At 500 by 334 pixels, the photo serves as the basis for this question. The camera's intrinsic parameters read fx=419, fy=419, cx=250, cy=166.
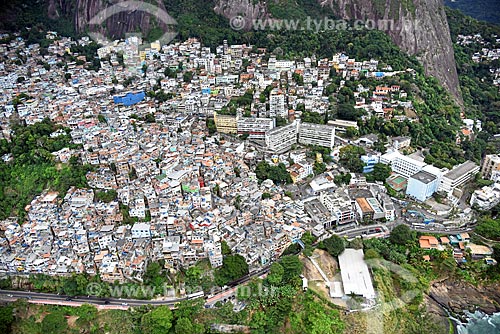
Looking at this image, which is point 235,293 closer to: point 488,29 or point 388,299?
point 388,299

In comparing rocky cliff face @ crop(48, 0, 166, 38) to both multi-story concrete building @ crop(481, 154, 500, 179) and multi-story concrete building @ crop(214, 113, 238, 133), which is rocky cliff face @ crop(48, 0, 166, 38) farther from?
multi-story concrete building @ crop(481, 154, 500, 179)

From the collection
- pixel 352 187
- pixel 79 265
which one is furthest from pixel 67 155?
pixel 352 187

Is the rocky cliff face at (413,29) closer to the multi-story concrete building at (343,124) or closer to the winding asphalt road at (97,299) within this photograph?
the multi-story concrete building at (343,124)

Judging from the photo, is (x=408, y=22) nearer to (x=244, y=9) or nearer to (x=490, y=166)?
(x=244, y=9)

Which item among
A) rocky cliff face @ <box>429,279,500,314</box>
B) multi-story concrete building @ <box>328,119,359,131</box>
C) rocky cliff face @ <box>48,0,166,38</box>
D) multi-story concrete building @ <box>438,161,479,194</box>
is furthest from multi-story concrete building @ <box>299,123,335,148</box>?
rocky cliff face @ <box>48,0,166,38</box>

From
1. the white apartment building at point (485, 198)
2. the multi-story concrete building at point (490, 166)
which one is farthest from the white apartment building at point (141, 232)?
the multi-story concrete building at point (490, 166)

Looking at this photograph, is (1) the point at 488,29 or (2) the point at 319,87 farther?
(1) the point at 488,29
